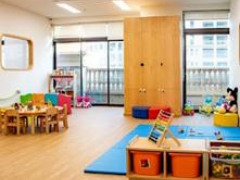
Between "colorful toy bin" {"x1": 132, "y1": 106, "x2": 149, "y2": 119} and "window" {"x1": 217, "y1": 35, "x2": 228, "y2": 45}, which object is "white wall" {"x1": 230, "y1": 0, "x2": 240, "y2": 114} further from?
"colorful toy bin" {"x1": 132, "y1": 106, "x2": 149, "y2": 119}

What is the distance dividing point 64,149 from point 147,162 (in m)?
2.56

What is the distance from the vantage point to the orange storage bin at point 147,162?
3588 mm

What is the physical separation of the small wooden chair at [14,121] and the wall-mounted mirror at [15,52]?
2.77 meters

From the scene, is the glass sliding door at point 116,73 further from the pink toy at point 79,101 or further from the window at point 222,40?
the window at point 222,40

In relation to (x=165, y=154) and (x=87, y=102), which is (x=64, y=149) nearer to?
(x=165, y=154)

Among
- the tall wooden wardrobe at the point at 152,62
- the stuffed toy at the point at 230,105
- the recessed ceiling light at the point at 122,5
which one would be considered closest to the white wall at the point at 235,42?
the stuffed toy at the point at 230,105

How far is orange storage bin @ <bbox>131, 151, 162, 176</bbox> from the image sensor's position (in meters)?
3.59

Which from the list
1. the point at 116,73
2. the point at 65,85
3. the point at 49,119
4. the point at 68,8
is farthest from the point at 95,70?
the point at 49,119

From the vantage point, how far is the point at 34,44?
11359mm

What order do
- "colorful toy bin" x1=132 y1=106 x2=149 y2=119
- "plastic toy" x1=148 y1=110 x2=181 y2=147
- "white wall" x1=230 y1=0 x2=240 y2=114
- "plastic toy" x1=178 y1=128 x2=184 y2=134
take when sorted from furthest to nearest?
"colorful toy bin" x1=132 y1=106 x2=149 y2=119
"white wall" x1=230 y1=0 x2=240 y2=114
"plastic toy" x1=178 y1=128 x2=184 y2=134
"plastic toy" x1=148 y1=110 x2=181 y2=147

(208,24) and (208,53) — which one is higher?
(208,24)

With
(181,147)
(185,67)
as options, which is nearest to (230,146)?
(181,147)

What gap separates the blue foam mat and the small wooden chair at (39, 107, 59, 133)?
5.73ft

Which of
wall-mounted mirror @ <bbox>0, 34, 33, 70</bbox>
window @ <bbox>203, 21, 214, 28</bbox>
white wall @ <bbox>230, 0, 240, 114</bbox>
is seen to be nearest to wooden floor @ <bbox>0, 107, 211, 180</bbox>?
white wall @ <bbox>230, 0, 240, 114</bbox>
